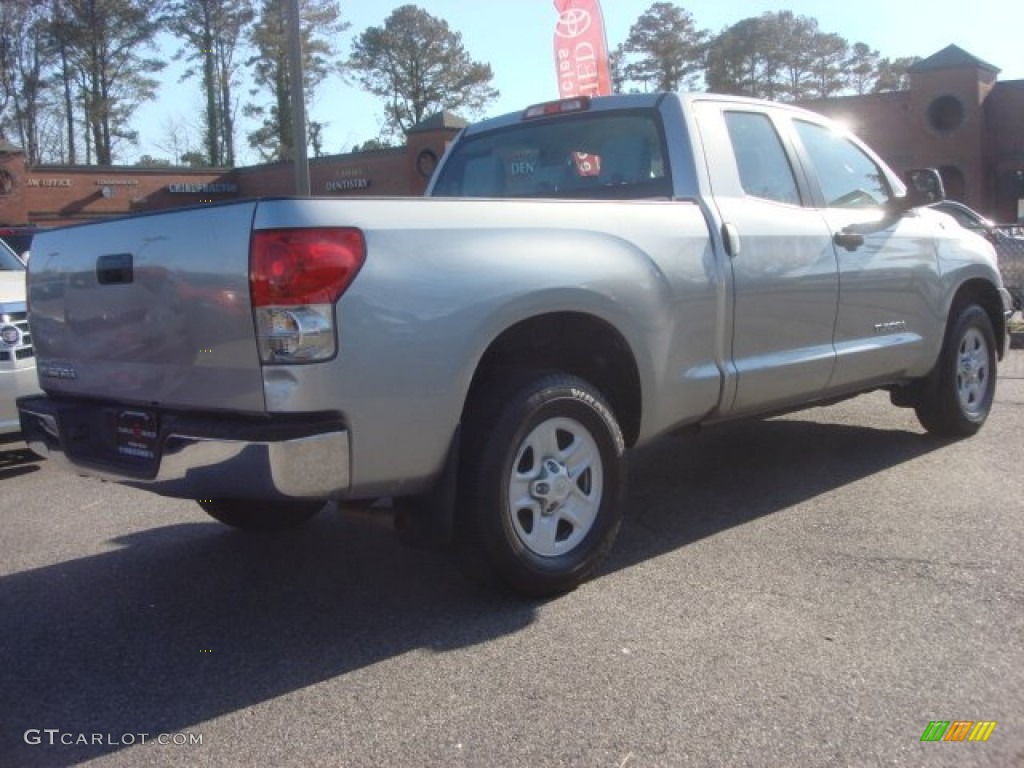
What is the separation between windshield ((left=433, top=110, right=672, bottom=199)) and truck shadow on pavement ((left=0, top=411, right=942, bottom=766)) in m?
1.66

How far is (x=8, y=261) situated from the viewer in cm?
782

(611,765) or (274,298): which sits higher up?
(274,298)

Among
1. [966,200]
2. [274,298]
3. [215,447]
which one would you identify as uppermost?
[966,200]

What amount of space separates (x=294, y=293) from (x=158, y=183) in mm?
37548

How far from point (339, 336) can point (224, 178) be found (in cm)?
3869

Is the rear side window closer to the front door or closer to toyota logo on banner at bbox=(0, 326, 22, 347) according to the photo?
the front door

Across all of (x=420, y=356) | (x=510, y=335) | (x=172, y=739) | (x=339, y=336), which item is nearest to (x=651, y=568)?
(x=510, y=335)

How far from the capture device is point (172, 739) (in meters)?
2.79

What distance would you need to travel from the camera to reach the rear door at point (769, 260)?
176 inches

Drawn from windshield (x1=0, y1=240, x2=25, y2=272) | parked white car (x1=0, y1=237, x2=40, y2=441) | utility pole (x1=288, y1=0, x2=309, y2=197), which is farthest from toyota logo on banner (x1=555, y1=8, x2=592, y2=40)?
parked white car (x1=0, y1=237, x2=40, y2=441)

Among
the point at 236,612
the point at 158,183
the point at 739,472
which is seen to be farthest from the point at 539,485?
the point at 158,183

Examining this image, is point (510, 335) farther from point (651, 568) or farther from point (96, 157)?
point (96, 157)

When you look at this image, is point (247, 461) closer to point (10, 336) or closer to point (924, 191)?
point (10, 336)

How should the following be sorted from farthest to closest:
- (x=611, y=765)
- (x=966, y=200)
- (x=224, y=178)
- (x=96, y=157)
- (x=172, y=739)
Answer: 1. (x=96, y=157)
2. (x=224, y=178)
3. (x=966, y=200)
4. (x=172, y=739)
5. (x=611, y=765)
